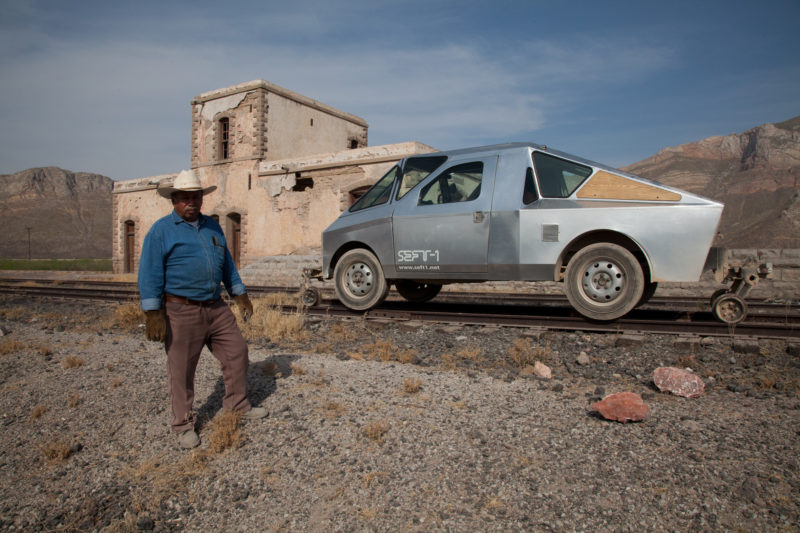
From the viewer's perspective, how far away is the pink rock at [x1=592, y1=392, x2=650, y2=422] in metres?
3.39

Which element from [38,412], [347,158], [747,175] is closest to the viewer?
[38,412]

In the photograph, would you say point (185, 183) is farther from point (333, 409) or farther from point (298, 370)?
point (298, 370)

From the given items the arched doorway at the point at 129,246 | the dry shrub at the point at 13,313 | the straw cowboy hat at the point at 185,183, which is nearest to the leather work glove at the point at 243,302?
the straw cowboy hat at the point at 185,183

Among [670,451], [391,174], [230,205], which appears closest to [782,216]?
[230,205]

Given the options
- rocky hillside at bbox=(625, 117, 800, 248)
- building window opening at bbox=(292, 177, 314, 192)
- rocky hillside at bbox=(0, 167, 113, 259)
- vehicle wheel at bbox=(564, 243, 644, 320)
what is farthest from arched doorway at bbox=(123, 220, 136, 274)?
rocky hillside at bbox=(0, 167, 113, 259)

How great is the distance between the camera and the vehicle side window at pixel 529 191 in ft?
20.1

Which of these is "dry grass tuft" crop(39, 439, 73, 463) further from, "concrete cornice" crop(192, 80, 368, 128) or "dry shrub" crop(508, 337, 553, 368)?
"concrete cornice" crop(192, 80, 368, 128)

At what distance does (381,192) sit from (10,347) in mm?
4914

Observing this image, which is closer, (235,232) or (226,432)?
(226,432)

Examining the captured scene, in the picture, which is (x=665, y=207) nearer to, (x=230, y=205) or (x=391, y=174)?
(x=391, y=174)

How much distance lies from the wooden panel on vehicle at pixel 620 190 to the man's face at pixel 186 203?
428 centimetres

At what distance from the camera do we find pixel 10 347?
19.3 ft

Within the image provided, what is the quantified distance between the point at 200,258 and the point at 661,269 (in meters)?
4.70

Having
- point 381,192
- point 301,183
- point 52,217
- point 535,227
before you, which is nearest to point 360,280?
point 381,192
